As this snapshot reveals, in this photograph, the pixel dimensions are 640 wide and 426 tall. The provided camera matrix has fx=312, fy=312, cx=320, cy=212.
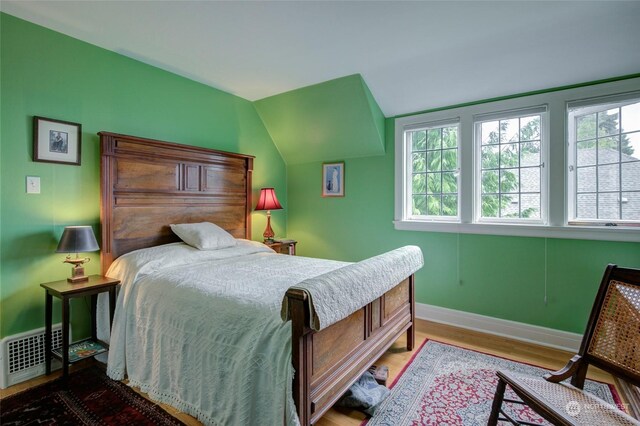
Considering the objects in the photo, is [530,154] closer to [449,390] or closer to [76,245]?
[449,390]

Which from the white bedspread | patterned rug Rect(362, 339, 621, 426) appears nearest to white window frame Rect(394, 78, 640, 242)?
patterned rug Rect(362, 339, 621, 426)

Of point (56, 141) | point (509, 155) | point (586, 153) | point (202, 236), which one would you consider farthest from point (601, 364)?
point (56, 141)

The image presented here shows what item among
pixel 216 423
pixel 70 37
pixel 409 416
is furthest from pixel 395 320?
pixel 70 37

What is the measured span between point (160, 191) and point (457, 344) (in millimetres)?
2992

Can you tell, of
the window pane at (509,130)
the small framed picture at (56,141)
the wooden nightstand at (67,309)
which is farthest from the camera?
the window pane at (509,130)

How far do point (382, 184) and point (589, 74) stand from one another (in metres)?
1.98

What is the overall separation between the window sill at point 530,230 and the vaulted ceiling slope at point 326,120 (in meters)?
0.96

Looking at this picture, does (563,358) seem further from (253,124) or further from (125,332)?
(253,124)

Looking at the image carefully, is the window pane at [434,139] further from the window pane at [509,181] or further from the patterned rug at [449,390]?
the patterned rug at [449,390]

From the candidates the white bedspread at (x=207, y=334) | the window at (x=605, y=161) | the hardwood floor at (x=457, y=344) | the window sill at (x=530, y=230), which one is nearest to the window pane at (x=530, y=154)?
the window at (x=605, y=161)

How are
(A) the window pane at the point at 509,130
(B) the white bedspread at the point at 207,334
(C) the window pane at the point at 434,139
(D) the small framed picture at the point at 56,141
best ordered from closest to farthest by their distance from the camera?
(B) the white bedspread at the point at 207,334 < (D) the small framed picture at the point at 56,141 < (A) the window pane at the point at 509,130 < (C) the window pane at the point at 434,139

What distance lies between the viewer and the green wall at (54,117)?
214 centimetres

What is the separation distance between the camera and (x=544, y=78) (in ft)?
8.69

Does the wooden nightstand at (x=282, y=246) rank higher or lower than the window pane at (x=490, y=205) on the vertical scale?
lower
